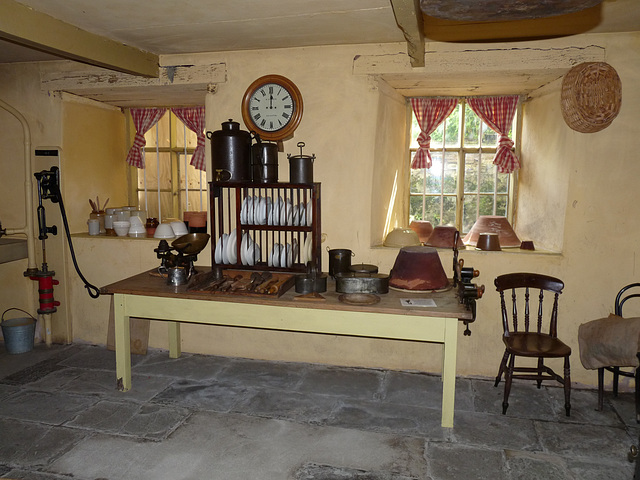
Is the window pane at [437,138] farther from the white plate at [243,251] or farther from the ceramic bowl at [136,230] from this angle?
the ceramic bowl at [136,230]

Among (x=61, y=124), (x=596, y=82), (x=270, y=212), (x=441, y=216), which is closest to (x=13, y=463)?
(x=270, y=212)

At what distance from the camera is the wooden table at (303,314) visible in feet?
11.2

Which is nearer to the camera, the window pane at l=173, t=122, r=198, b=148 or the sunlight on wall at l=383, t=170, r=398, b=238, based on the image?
the sunlight on wall at l=383, t=170, r=398, b=238

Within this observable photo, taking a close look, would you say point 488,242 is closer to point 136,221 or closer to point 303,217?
point 303,217

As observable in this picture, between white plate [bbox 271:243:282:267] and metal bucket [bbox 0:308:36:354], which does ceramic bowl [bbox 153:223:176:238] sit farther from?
metal bucket [bbox 0:308:36:354]

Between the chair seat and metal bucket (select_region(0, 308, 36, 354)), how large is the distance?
4319 mm

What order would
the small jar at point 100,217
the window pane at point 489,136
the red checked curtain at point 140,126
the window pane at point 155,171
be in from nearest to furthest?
1. the window pane at point 489,136
2. the small jar at point 100,217
3. the red checked curtain at point 140,126
4. the window pane at point 155,171

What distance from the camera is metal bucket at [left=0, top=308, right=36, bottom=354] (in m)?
4.86

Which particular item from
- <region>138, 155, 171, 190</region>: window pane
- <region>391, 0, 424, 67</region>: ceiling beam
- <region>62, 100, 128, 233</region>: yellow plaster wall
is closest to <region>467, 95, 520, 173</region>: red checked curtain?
<region>391, 0, 424, 67</region>: ceiling beam

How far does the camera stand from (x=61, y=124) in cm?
495

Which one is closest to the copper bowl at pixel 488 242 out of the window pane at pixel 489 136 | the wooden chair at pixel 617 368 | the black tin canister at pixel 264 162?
the wooden chair at pixel 617 368

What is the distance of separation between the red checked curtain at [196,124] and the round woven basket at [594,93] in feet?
11.2

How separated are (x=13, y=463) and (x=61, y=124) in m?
3.16

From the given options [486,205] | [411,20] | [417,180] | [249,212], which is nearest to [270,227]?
[249,212]
